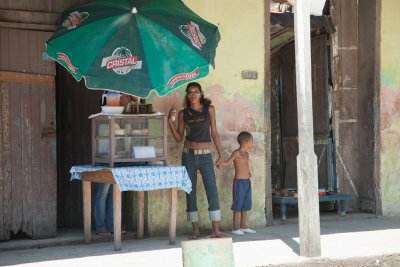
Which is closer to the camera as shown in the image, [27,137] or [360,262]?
[360,262]

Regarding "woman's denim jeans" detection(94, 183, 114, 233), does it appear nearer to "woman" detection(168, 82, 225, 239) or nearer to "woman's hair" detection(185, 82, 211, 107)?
"woman" detection(168, 82, 225, 239)

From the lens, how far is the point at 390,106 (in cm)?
1075

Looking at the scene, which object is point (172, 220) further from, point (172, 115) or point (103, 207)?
point (172, 115)

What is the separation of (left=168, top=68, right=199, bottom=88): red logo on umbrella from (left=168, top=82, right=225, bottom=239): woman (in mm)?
522

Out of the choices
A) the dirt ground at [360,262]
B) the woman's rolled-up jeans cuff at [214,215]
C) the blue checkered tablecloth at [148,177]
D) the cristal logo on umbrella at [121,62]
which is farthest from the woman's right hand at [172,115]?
the dirt ground at [360,262]

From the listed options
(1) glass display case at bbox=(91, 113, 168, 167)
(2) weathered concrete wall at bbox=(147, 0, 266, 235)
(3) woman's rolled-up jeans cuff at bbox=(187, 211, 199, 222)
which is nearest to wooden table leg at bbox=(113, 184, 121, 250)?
(1) glass display case at bbox=(91, 113, 168, 167)

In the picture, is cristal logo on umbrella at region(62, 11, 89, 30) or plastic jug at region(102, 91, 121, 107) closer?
plastic jug at region(102, 91, 121, 107)

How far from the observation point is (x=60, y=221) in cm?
978

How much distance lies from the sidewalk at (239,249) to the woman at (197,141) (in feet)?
1.49

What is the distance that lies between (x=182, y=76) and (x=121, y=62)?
0.68 meters

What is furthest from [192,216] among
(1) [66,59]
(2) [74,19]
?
(2) [74,19]

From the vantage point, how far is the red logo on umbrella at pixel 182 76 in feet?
25.7

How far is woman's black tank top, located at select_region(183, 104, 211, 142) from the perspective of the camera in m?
8.59

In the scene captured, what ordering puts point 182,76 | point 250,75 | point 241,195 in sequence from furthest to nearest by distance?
1. point 250,75
2. point 241,195
3. point 182,76
